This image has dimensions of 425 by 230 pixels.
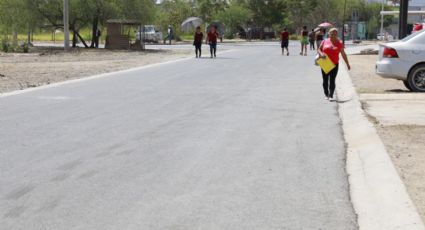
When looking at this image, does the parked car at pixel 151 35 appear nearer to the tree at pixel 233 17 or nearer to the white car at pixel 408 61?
the tree at pixel 233 17

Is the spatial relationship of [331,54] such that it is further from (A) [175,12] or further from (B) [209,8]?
(B) [209,8]

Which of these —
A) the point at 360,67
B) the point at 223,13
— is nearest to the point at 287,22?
the point at 223,13

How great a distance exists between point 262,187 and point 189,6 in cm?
9069

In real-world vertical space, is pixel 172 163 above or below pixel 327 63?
below

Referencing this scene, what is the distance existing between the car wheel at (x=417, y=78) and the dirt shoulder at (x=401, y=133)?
9.0 inches

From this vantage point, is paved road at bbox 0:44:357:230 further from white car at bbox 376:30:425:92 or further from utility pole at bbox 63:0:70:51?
utility pole at bbox 63:0:70:51

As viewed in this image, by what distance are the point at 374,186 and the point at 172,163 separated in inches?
95.0

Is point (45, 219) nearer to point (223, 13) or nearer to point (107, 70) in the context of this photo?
point (107, 70)

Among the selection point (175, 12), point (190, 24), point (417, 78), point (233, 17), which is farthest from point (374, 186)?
point (233, 17)

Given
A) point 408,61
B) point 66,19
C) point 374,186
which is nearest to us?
point 374,186

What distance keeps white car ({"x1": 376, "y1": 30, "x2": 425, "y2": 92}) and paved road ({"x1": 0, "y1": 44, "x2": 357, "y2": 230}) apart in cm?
185

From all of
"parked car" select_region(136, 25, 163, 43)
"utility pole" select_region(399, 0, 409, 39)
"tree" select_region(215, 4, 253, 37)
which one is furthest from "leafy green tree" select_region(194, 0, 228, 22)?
"utility pole" select_region(399, 0, 409, 39)

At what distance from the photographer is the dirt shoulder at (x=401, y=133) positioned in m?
7.01

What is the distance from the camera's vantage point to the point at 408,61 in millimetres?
16094
